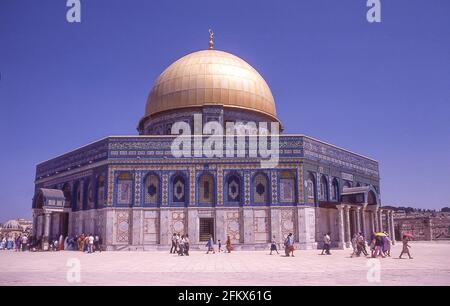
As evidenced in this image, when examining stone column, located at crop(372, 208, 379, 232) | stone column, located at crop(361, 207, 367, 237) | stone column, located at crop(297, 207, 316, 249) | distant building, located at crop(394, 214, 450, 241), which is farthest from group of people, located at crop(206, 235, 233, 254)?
distant building, located at crop(394, 214, 450, 241)

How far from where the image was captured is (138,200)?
29.1 meters

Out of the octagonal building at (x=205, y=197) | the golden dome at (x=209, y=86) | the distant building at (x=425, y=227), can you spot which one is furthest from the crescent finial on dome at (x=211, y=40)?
the distant building at (x=425, y=227)

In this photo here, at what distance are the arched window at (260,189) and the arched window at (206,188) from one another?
9.25ft

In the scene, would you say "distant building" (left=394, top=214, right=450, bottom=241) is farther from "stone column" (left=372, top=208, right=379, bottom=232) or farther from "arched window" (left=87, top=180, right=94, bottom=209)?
"arched window" (left=87, top=180, right=94, bottom=209)

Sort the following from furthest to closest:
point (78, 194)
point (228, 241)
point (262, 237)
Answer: point (78, 194)
point (262, 237)
point (228, 241)

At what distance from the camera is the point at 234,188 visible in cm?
2952

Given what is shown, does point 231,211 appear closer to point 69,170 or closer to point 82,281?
point 69,170

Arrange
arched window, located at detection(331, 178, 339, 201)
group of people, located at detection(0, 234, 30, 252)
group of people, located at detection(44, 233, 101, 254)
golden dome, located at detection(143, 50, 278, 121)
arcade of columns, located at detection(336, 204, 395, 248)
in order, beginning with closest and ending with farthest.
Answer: group of people, located at detection(44, 233, 101, 254)
arcade of columns, located at detection(336, 204, 395, 248)
group of people, located at detection(0, 234, 30, 252)
arched window, located at detection(331, 178, 339, 201)
golden dome, located at detection(143, 50, 278, 121)

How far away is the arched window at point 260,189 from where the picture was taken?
29250mm

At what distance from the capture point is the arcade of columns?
30.1 m

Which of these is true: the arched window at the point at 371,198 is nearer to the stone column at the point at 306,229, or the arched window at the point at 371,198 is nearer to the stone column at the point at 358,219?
the stone column at the point at 358,219

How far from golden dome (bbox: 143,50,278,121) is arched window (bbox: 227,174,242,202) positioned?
275 inches
